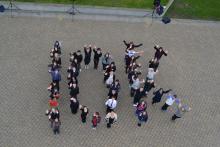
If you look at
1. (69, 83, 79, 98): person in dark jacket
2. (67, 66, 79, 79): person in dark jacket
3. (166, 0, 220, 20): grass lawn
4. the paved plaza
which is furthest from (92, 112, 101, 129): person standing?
(166, 0, 220, 20): grass lawn

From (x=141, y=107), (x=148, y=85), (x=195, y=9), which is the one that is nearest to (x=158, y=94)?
(x=148, y=85)

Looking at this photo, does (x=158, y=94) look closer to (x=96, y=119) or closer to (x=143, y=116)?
(x=143, y=116)

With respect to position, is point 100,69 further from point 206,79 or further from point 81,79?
point 206,79

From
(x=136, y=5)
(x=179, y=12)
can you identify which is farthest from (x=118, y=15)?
(x=179, y=12)

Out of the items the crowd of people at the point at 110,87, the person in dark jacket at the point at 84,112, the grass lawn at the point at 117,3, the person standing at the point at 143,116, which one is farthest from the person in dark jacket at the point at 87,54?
the grass lawn at the point at 117,3

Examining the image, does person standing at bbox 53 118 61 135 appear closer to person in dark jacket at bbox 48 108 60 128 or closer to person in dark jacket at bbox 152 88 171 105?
person in dark jacket at bbox 48 108 60 128

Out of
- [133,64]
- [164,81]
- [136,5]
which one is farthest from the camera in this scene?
[136,5]
